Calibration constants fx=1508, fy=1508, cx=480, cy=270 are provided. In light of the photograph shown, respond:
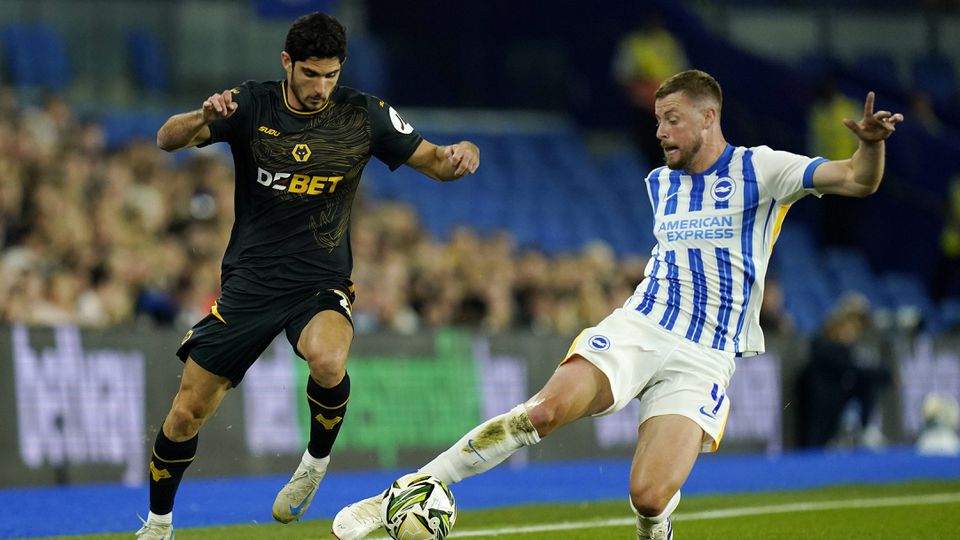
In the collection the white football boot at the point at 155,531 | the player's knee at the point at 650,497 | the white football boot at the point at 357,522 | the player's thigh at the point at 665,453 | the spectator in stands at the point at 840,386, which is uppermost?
the player's thigh at the point at 665,453

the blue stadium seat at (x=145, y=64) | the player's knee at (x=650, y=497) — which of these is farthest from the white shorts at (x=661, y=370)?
the blue stadium seat at (x=145, y=64)

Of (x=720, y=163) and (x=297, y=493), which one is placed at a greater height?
(x=720, y=163)

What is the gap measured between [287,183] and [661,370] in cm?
215

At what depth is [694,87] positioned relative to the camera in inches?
299

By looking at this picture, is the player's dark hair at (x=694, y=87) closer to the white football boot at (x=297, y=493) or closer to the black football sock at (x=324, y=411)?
the black football sock at (x=324, y=411)

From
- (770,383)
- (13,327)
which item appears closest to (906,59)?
(770,383)

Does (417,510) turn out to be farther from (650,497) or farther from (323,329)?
(323,329)

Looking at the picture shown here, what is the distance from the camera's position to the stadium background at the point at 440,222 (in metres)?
12.9

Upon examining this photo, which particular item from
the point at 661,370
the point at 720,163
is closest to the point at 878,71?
the point at 720,163

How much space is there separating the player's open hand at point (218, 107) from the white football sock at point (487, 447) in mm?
1916

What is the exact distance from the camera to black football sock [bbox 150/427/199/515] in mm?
7613

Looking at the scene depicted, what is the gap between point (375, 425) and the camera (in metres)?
14.2

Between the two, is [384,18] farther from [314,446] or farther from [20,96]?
[314,446]

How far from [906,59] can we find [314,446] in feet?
72.5
